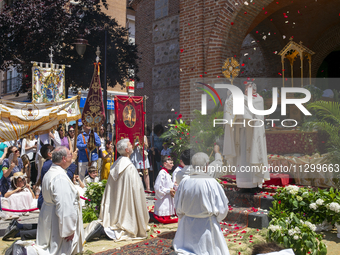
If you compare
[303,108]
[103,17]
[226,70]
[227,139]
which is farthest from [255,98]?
[103,17]

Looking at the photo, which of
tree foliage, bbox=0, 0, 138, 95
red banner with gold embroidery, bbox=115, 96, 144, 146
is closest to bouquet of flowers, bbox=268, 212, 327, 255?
red banner with gold embroidery, bbox=115, 96, 144, 146

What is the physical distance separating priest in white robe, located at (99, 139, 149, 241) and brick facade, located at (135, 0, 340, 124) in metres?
3.91

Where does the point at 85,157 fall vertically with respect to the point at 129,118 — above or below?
below

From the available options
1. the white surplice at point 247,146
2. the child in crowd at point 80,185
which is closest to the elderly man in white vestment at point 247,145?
the white surplice at point 247,146

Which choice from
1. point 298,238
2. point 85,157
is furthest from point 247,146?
point 85,157

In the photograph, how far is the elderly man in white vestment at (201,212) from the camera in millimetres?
4344

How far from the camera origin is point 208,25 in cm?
939

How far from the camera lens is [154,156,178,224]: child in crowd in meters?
6.86

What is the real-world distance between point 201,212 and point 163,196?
2.59 meters

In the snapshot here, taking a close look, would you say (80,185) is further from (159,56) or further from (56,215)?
(159,56)

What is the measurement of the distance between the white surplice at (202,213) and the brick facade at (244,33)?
5.18 meters

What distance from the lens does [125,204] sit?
19.7ft

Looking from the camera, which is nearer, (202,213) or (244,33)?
(202,213)

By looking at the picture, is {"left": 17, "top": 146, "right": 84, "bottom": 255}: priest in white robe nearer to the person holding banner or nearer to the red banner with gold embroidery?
the red banner with gold embroidery
